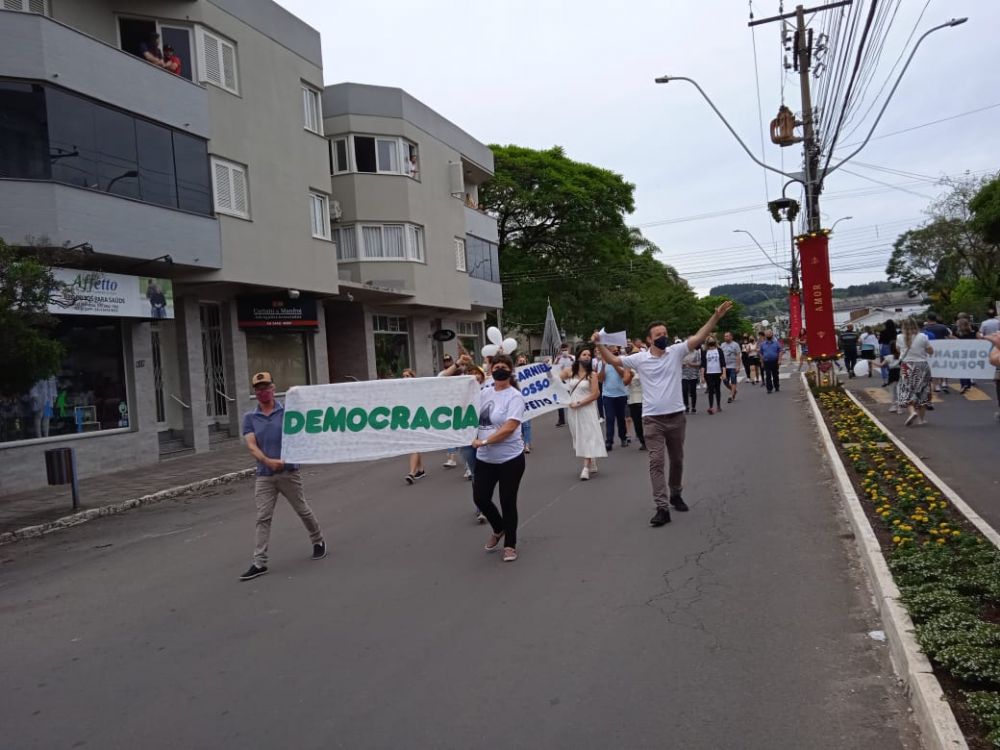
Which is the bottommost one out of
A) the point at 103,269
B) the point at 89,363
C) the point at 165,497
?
the point at 165,497

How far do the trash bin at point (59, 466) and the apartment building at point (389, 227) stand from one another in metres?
12.7

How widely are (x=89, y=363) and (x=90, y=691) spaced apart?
511 inches

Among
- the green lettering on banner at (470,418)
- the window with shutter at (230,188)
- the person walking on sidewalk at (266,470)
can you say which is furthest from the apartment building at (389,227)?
the person walking on sidewalk at (266,470)

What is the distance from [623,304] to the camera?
Answer: 158 ft

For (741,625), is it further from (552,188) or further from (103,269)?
(552,188)

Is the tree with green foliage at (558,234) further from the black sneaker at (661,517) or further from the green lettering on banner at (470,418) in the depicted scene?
the black sneaker at (661,517)

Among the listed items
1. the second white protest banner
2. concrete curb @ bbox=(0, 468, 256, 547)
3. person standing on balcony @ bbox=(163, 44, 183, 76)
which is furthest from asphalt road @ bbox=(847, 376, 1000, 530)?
person standing on balcony @ bbox=(163, 44, 183, 76)

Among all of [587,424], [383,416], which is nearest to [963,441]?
[587,424]

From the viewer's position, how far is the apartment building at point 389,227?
2708 centimetres

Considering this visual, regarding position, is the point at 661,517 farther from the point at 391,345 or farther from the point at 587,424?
the point at 391,345

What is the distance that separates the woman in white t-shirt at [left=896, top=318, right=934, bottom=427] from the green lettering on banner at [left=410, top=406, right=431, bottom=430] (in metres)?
9.64

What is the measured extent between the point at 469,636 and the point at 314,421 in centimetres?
371

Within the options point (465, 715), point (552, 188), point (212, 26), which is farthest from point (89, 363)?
point (552, 188)

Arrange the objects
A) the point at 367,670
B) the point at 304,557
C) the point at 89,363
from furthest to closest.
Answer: the point at 89,363 → the point at 304,557 → the point at 367,670
